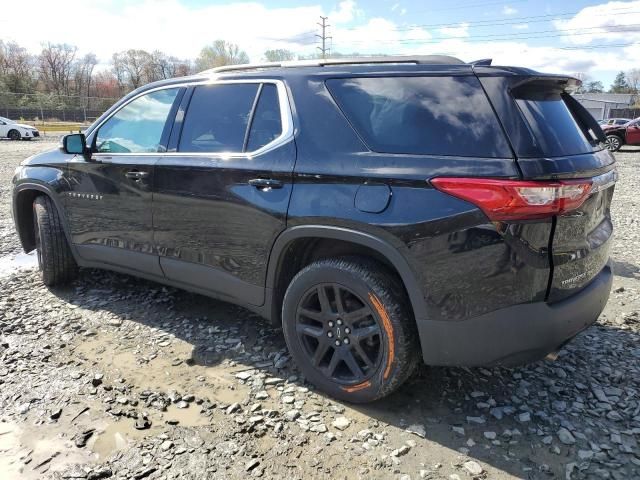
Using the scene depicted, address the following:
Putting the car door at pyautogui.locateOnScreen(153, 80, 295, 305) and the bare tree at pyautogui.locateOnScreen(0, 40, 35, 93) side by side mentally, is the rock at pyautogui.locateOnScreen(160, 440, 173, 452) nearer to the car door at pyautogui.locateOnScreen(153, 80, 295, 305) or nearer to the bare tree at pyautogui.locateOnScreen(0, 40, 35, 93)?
the car door at pyautogui.locateOnScreen(153, 80, 295, 305)

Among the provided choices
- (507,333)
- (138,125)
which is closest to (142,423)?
(507,333)

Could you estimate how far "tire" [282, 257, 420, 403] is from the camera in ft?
8.39

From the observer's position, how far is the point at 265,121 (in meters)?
3.11

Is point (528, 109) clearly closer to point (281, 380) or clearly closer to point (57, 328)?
point (281, 380)

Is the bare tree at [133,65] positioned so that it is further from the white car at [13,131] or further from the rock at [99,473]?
the rock at [99,473]

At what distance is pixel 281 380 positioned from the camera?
309 cm

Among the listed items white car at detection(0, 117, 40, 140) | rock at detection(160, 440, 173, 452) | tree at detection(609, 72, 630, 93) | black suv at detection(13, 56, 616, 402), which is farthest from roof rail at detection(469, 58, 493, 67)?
tree at detection(609, 72, 630, 93)

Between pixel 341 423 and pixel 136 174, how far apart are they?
7.62 ft

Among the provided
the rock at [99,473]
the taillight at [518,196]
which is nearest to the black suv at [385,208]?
the taillight at [518,196]

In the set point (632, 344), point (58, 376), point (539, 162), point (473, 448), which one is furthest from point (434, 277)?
point (58, 376)

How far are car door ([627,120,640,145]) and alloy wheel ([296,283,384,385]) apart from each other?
72.8ft

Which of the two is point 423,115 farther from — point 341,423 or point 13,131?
point 13,131

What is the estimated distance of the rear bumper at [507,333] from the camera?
2.29 meters

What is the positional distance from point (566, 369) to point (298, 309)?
175 centimetres
